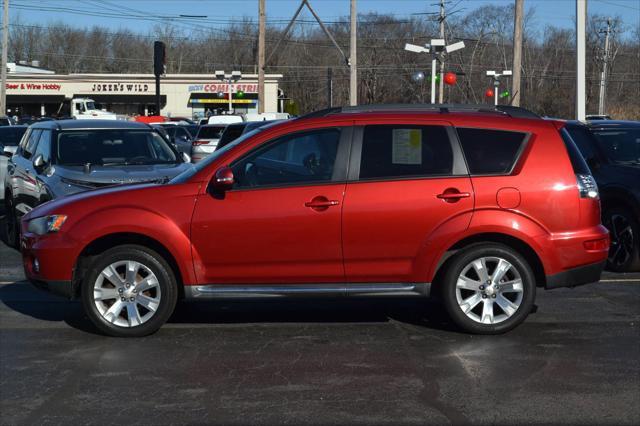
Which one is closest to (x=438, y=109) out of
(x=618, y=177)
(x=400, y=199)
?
(x=400, y=199)

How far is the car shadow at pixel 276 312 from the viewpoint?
7.66 m

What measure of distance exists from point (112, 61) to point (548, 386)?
341 feet

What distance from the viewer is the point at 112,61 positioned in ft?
343

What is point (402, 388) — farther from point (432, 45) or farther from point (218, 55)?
point (218, 55)

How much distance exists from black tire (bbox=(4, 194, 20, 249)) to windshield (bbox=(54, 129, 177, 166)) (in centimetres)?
144

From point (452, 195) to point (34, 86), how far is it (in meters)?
72.2

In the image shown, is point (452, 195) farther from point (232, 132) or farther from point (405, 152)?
point (232, 132)

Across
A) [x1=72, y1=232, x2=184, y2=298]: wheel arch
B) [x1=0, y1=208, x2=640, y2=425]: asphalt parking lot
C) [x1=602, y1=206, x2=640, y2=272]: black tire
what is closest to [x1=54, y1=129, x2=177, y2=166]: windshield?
[x1=0, y1=208, x2=640, y2=425]: asphalt parking lot

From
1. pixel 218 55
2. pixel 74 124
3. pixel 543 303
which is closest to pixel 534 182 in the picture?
pixel 543 303

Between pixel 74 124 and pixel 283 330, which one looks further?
pixel 74 124

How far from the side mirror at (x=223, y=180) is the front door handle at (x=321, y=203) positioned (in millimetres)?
630

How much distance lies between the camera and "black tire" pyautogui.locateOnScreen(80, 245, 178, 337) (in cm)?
700

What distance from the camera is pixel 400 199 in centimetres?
691

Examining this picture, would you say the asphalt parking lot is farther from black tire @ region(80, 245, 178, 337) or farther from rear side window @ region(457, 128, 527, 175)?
rear side window @ region(457, 128, 527, 175)
